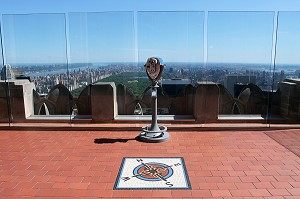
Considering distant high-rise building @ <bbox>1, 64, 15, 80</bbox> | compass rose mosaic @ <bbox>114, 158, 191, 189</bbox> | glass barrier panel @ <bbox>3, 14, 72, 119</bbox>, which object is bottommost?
compass rose mosaic @ <bbox>114, 158, 191, 189</bbox>

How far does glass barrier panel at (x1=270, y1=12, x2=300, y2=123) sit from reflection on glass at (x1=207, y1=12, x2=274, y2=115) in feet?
0.68

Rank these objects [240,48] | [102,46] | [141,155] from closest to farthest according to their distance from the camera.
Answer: [141,155] < [240,48] < [102,46]

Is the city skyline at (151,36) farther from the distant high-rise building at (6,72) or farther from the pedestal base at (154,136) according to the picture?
the pedestal base at (154,136)

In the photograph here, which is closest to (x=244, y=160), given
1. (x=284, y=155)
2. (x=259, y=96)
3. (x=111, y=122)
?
(x=284, y=155)

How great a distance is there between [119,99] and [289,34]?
4192 millimetres

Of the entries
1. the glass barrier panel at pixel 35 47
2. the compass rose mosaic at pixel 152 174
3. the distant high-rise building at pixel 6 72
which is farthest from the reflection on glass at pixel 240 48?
the distant high-rise building at pixel 6 72

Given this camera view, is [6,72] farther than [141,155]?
Yes

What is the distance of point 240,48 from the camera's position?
17.7 ft

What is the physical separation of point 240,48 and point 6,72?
5453 mm

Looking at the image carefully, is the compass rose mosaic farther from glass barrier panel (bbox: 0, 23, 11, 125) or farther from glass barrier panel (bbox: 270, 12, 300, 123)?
glass barrier panel (bbox: 0, 23, 11, 125)

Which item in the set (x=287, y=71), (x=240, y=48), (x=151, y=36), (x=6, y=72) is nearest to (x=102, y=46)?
(x=151, y=36)

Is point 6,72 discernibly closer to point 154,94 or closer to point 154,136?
point 154,94

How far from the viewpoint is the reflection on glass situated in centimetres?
541

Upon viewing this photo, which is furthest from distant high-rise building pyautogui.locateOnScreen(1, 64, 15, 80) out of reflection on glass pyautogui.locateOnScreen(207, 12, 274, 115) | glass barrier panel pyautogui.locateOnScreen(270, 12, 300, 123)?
glass barrier panel pyautogui.locateOnScreen(270, 12, 300, 123)
